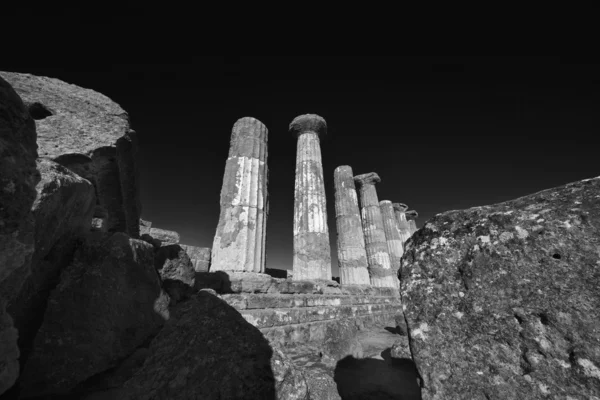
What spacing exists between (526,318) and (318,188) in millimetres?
7798

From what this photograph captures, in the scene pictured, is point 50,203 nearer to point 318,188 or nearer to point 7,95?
point 7,95

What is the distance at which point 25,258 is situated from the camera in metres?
1.17

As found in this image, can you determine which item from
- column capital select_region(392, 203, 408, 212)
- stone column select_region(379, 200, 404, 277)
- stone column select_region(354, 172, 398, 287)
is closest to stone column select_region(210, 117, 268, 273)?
stone column select_region(354, 172, 398, 287)

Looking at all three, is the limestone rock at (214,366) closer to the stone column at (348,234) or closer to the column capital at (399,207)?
the stone column at (348,234)

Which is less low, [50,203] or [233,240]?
[233,240]

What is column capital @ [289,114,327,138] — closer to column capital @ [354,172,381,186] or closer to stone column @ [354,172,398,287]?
column capital @ [354,172,381,186]

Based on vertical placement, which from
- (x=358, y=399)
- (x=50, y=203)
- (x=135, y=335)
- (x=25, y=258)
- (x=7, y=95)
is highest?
(x=7, y=95)

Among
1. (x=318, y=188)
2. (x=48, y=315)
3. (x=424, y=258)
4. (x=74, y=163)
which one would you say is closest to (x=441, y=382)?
(x=424, y=258)

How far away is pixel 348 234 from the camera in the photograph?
38.9 feet

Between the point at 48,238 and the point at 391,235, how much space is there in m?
17.1

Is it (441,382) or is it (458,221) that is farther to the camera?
(458,221)

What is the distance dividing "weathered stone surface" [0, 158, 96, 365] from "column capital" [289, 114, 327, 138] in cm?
838

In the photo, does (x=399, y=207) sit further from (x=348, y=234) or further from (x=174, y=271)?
(x=174, y=271)

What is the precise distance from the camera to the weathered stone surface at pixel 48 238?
5.16 ft
